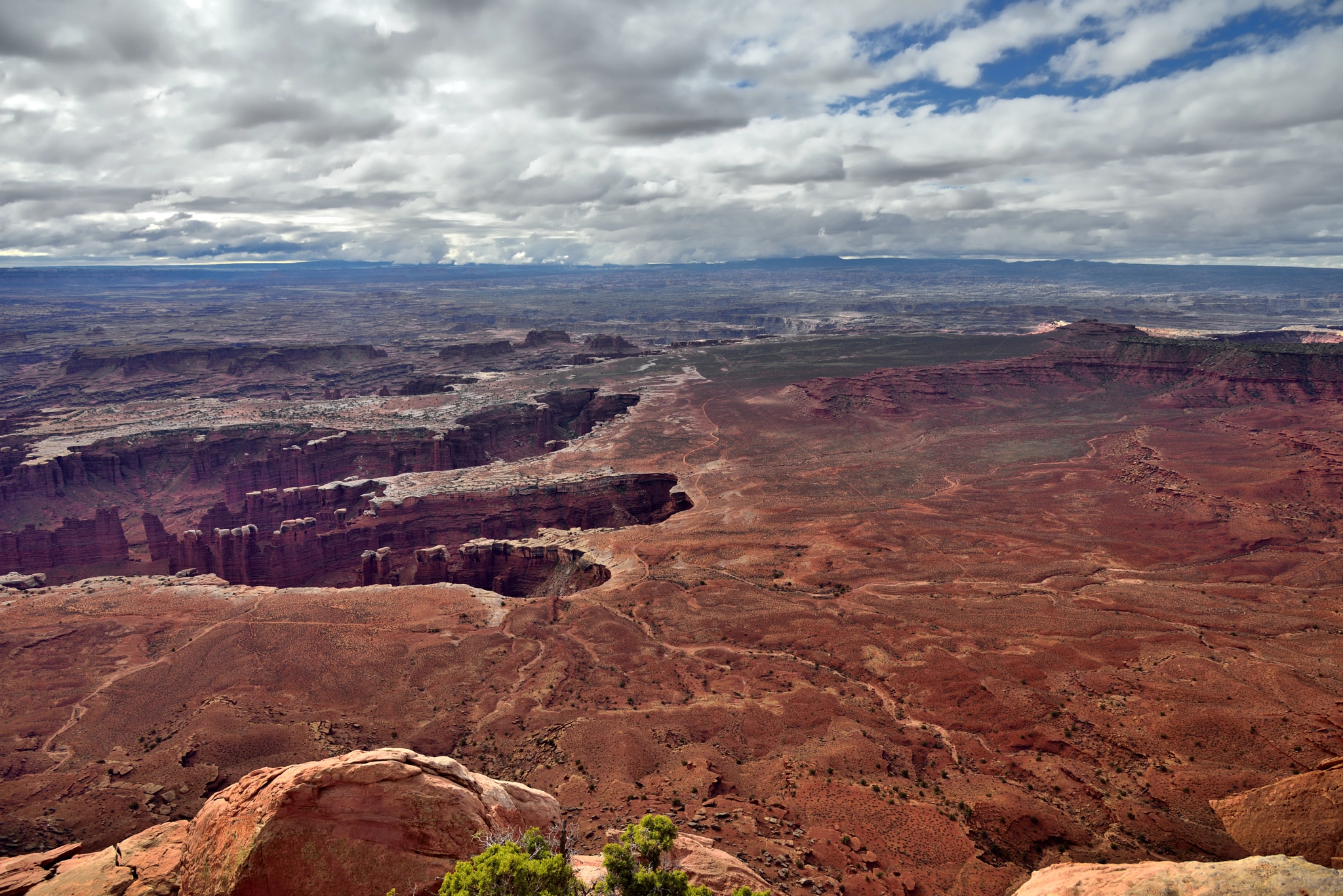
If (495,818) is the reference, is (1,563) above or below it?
below

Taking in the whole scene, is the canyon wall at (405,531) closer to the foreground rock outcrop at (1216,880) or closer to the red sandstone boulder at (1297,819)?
the red sandstone boulder at (1297,819)

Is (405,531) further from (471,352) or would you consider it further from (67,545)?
(471,352)

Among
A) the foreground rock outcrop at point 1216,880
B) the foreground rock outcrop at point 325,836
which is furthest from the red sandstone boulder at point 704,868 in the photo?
the foreground rock outcrop at point 1216,880

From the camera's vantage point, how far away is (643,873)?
39.4 feet

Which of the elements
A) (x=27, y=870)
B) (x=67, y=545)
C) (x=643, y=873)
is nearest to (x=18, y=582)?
(x=67, y=545)

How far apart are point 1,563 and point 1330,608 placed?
87.8m

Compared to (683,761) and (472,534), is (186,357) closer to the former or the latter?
(472,534)

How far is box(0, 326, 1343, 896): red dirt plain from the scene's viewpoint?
21516 mm

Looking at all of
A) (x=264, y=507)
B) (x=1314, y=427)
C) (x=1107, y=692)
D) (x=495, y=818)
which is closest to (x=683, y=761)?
(x=495, y=818)

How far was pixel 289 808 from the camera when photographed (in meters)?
12.9

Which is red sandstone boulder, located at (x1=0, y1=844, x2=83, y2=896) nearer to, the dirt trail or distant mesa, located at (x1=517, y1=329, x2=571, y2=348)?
the dirt trail

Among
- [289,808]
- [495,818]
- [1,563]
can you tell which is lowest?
[1,563]

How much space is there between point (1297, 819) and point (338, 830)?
20677 millimetres

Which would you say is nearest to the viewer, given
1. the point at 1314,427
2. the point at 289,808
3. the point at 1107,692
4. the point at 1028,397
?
the point at 289,808
